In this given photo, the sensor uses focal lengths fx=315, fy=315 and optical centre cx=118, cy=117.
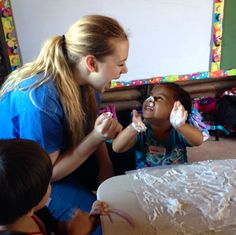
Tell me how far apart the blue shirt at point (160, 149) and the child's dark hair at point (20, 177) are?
0.74m

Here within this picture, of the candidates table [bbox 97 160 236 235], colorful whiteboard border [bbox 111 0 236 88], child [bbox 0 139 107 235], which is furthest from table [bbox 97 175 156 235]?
colorful whiteboard border [bbox 111 0 236 88]

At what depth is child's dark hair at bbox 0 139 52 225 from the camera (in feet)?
2.17

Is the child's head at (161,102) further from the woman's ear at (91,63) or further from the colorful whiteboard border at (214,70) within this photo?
the colorful whiteboard border at (214,70)

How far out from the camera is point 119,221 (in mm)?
785

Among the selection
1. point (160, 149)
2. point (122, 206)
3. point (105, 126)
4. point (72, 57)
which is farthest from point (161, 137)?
point (122, 206)

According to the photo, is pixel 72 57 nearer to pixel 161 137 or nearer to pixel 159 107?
pixel 159 107

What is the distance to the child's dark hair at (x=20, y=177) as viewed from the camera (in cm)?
66

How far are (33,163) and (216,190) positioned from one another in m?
0.53

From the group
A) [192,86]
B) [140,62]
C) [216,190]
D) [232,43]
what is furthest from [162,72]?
[216,190]

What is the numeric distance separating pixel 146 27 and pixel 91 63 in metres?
1.32

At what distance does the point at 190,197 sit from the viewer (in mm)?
874

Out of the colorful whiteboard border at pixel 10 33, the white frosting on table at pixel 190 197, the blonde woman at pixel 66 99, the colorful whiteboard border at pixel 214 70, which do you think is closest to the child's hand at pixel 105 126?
the blonde woman at pixel 66 99

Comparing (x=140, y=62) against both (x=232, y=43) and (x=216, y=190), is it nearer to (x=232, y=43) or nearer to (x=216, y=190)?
(x=232, y=43)

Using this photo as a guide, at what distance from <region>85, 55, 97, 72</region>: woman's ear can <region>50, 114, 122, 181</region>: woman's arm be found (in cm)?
19
